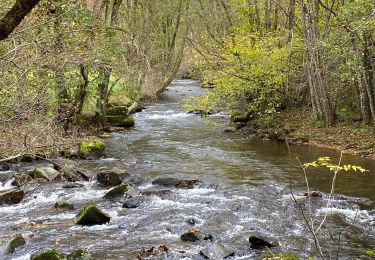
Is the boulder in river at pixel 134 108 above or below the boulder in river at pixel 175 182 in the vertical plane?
above

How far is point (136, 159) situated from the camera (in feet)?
59.2

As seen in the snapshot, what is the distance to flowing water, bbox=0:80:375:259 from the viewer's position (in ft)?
31.3

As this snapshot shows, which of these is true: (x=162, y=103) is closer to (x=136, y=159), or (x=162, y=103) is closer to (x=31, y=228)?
(x=136, y=159)

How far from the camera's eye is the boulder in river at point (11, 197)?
12469mm

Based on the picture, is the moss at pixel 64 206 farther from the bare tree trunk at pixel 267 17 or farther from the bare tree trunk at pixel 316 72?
the bare tree trunk at pixel 267 17

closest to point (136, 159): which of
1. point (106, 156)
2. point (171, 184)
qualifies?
point (106, 156)

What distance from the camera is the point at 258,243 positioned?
943 centimetres

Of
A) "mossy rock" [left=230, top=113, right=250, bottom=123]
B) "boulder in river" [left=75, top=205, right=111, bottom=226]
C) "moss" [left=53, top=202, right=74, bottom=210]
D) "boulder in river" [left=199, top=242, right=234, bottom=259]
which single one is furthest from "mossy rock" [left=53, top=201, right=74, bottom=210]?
"mossy rock" [left=230, top=113, right=250, bottom=123]

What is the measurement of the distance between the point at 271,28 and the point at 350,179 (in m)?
14.7

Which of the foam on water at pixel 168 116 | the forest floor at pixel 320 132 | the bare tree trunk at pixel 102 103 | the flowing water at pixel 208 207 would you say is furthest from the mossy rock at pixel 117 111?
the forest floor at pixel 320 132

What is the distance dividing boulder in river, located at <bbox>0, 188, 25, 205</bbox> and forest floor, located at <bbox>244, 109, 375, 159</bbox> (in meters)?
9.42

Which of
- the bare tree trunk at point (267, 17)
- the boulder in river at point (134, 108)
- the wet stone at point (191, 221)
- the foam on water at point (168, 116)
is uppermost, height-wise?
the bare tree trunk at point (267, 17)

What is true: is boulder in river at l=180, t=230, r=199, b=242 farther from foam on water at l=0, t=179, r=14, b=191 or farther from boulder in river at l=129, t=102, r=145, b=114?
boulder in river at l=129, t=102, r=145, b=114

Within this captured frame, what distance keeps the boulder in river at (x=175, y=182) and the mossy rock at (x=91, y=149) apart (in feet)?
15.1
